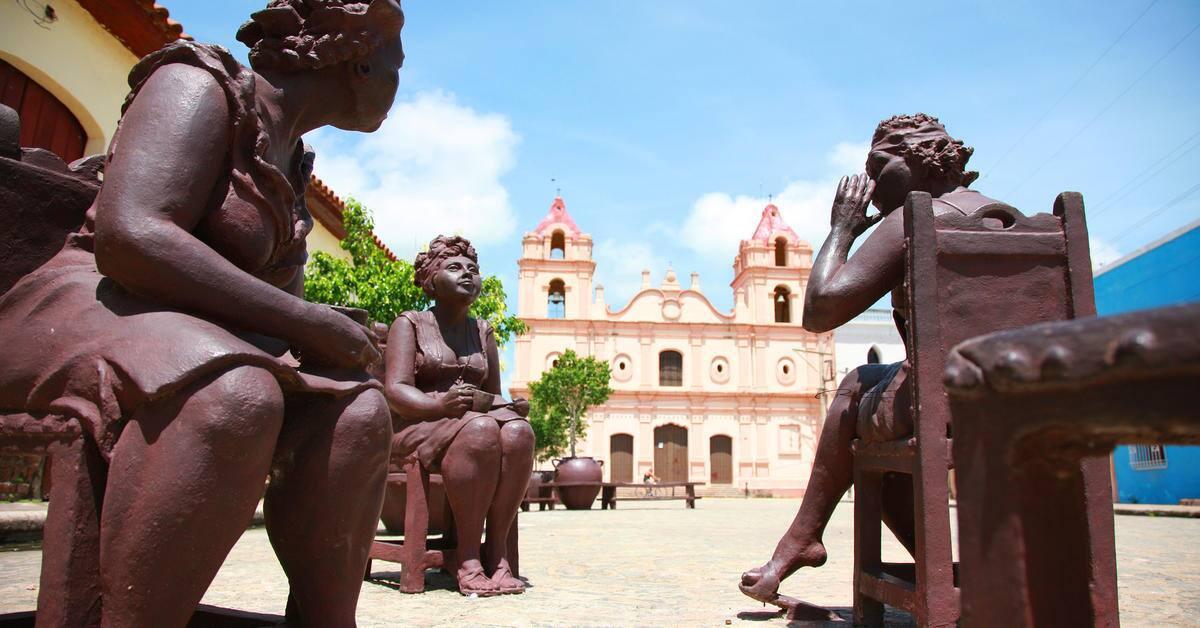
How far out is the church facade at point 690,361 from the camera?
34.5m


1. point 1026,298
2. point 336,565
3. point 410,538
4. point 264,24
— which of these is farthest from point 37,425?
point 410,538

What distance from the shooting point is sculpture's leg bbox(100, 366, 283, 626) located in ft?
3.68

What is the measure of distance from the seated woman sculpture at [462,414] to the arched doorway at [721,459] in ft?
104

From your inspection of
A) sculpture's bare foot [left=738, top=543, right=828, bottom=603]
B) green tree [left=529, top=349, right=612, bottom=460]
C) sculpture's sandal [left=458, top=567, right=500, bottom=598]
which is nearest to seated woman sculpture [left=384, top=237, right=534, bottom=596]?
sculpture's sandal [left=458, top=567, right=500, bottom=598]

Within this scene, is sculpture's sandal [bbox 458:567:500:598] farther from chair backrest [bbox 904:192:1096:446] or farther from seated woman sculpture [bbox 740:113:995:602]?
chair backrest [bbox 904:192:1096:446]

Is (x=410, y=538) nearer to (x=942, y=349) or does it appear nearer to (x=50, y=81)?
(x=942, y=349)

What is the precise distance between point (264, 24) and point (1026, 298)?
1921 millimetres

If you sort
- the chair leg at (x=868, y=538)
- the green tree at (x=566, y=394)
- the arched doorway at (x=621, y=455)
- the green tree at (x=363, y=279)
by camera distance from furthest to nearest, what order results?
1. the arched doorway at (x=621, y=455)
2. the green tree at (x=566, y=394)
3. the green tree at (x=363, y=279)
4. the chair leg at (x=868, y=538)

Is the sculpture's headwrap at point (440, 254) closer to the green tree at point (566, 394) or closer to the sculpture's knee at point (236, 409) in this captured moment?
the sculpture's knee at point (236, 409)

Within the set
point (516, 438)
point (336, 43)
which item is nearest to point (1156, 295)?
point (516, 438)

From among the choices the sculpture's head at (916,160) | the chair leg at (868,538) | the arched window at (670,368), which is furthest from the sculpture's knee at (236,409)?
the arched window at (670,368)

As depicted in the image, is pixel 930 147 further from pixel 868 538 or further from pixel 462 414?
pixel 462 414

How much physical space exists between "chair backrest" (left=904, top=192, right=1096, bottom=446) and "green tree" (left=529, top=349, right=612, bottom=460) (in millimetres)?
25391

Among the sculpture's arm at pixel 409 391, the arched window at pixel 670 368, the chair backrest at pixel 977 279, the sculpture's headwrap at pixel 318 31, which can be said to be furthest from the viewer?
the arched window at pixel 670 368
